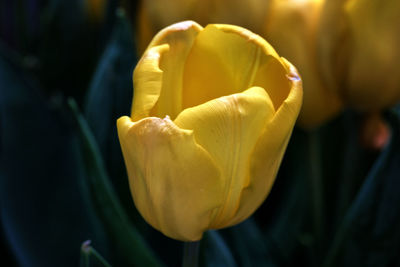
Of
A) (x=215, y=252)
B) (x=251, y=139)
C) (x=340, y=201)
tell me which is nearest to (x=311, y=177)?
(x=340, y=201)

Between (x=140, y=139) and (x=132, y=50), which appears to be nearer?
(x=140, y=139)

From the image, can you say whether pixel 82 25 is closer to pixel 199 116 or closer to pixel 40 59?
pixel 40 59

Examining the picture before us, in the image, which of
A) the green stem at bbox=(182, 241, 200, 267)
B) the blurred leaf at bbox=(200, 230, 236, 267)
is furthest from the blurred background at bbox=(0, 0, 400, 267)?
the green stem at bbox=(182, 241, 200, 267)

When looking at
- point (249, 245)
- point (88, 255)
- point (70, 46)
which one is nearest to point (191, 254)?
point (88, 255)

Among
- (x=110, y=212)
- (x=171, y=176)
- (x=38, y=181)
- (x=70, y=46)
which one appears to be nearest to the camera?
(x=171, y=176)

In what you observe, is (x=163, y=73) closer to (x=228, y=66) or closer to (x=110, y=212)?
(x=228, y=66)

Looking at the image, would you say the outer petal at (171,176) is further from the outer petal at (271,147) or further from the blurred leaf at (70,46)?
the blurred leaf at (70,46)
